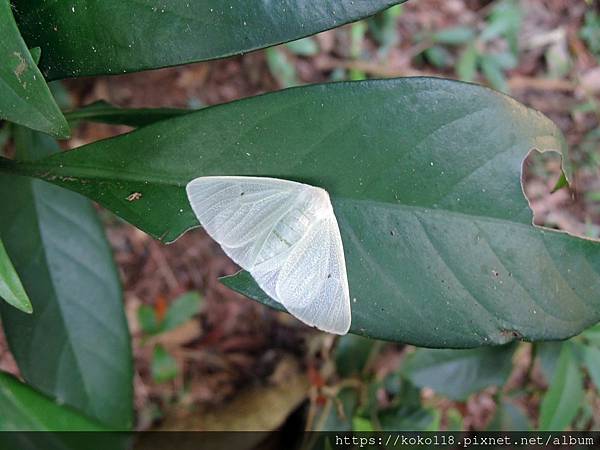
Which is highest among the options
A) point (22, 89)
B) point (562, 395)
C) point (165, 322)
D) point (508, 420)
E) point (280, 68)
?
point (22, 89)

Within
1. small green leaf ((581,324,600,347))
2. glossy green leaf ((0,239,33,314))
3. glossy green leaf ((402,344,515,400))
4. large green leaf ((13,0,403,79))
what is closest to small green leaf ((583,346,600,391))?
small green leaf ((581,324,600,347))

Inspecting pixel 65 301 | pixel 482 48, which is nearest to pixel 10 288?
pixel 65 301

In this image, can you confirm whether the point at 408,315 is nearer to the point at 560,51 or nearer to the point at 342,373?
the point at 342,373

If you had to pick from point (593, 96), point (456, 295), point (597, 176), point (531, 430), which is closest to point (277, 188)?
point (456, 295)

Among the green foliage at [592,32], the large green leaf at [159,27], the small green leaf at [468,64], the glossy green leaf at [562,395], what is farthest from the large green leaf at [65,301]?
the green foliage at [592,32]

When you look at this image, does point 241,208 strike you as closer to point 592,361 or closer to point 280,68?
point 592,361

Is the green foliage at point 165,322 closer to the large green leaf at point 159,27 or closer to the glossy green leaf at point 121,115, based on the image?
the glossy green leaf at point 121,115
